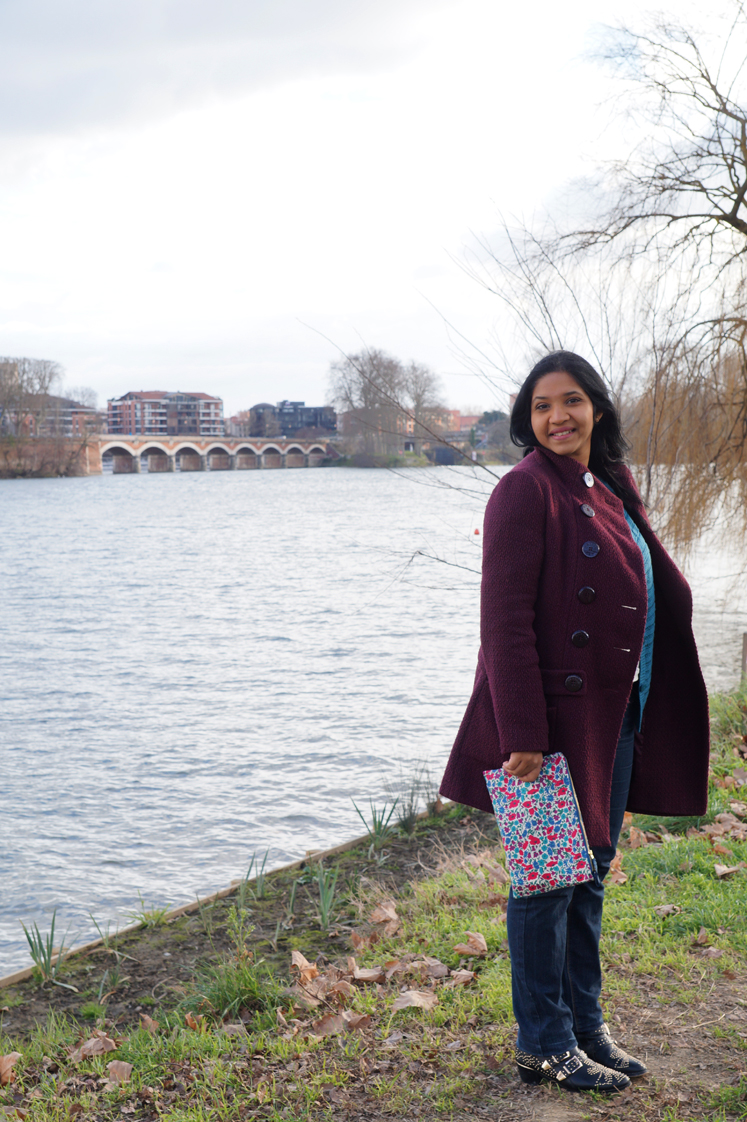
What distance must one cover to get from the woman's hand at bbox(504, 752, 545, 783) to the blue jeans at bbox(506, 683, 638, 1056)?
0.34m

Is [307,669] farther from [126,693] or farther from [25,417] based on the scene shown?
[25,417]

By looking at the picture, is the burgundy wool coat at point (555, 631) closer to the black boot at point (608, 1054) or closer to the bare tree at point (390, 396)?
the black boot at point (608, 1054)

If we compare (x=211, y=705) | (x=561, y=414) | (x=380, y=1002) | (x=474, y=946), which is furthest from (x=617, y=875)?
(x=211, y=705)

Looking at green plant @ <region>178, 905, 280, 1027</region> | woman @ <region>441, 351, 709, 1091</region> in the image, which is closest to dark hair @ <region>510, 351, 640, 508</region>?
woman @ <region>441, 351, 709, 1091</region>

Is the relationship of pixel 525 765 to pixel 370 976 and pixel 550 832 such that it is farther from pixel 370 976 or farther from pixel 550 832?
pixel 370 976

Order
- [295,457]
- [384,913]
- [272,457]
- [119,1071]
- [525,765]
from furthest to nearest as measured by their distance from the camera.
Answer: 1. [272,457]
2. [295,457]
3. [384,913]
4. [119,1071]
5. [525,765]

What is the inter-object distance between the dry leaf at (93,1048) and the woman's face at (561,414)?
278cm

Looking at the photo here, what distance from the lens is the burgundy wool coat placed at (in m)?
2.26

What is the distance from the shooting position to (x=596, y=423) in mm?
2615

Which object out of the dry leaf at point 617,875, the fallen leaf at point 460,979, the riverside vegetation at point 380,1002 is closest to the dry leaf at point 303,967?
the riverside vegetation at point 380,1002

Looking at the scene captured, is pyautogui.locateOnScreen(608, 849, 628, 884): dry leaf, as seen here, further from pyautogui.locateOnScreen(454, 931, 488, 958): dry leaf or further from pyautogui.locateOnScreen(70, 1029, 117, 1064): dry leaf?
pyautogui.locateOnScreen(70, 1029, 117, 1064): dry leaf

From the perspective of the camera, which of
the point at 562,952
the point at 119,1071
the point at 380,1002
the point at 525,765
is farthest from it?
the point at 380,1002

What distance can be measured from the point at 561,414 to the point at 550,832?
1068mm

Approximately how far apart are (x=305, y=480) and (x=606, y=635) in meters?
79.8
